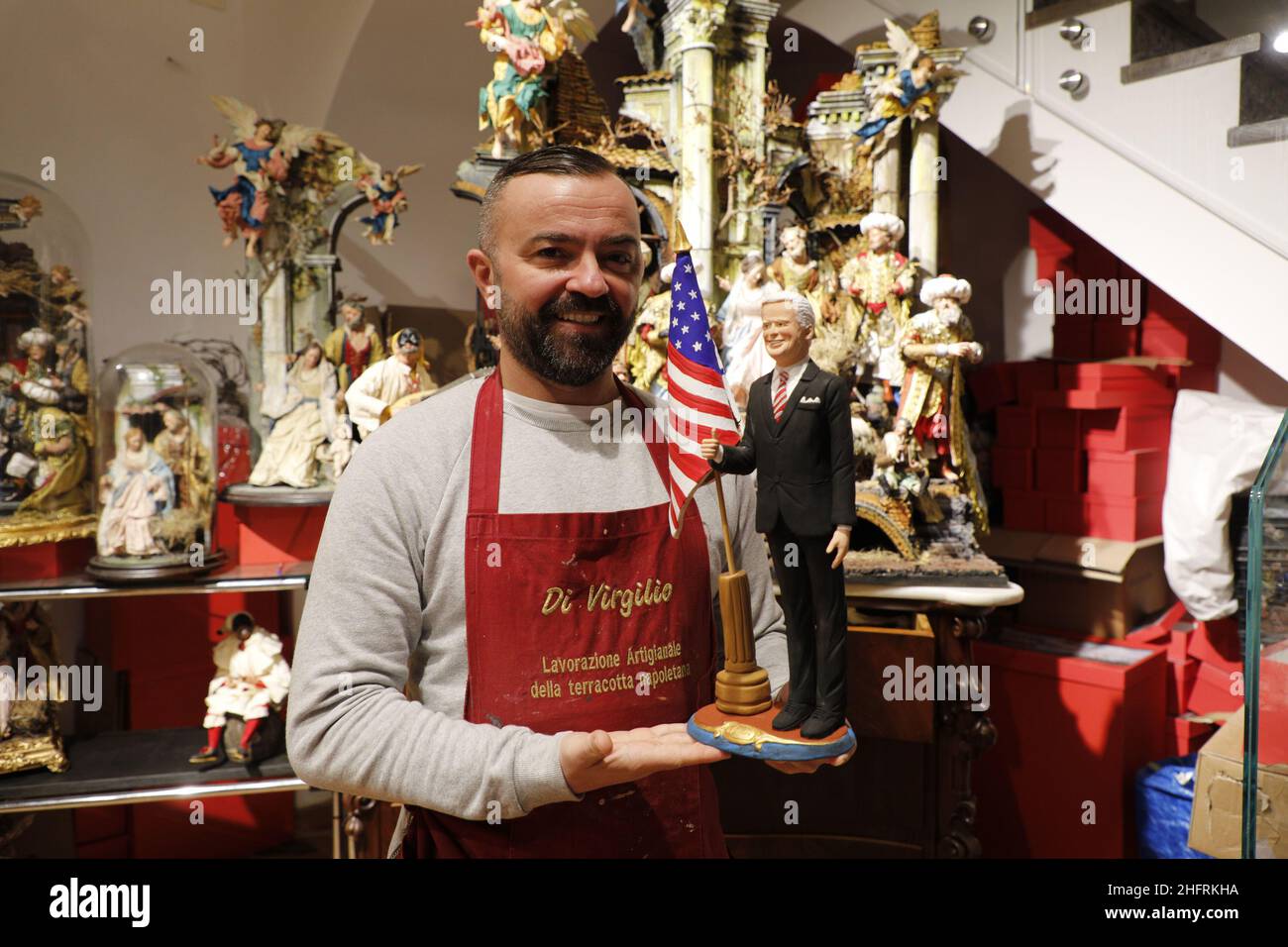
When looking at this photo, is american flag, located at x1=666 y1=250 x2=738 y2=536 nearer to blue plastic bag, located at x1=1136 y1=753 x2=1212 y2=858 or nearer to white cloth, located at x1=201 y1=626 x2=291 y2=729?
white cloth, located at x1=201 y1=626 x2=291 y2=729

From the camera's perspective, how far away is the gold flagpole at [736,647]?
166cm

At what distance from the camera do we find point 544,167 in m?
1.71

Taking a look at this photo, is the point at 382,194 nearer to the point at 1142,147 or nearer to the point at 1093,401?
the point at 1142,147

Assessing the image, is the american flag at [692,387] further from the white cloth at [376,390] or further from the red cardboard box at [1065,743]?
the red cardboard box at [1065,743]

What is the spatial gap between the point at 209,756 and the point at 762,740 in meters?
2.36

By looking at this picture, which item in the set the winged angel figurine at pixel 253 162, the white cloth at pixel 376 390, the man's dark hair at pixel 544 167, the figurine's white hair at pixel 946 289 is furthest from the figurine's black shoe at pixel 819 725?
the winged angel figurine at pixel 253 162

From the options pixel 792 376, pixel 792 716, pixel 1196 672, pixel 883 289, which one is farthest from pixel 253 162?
pixel 1196 672

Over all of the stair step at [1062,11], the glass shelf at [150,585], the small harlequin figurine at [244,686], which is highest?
the stair step at [1062,11]

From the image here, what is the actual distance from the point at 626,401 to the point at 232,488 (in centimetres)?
213

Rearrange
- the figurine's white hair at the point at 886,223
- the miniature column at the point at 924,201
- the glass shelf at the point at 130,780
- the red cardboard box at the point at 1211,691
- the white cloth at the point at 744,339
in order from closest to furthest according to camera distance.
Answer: the white cloth at the point at 744,339
the glass shelf at the point at 130,780
the figurine's white hair at the point at 886,223
the miniature column at the point at 924,201
the red cardboard box at the point at 1211,691

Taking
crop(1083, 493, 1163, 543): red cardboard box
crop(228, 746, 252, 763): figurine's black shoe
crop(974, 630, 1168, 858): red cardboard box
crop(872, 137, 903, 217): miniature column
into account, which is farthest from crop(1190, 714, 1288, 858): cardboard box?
crop(228, 746, 252, 763): figurine's black shoe

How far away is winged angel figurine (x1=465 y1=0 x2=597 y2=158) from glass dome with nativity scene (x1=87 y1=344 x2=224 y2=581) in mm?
1388

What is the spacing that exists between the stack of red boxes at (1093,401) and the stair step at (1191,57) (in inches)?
38.4

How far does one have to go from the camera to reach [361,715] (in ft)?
5.29
